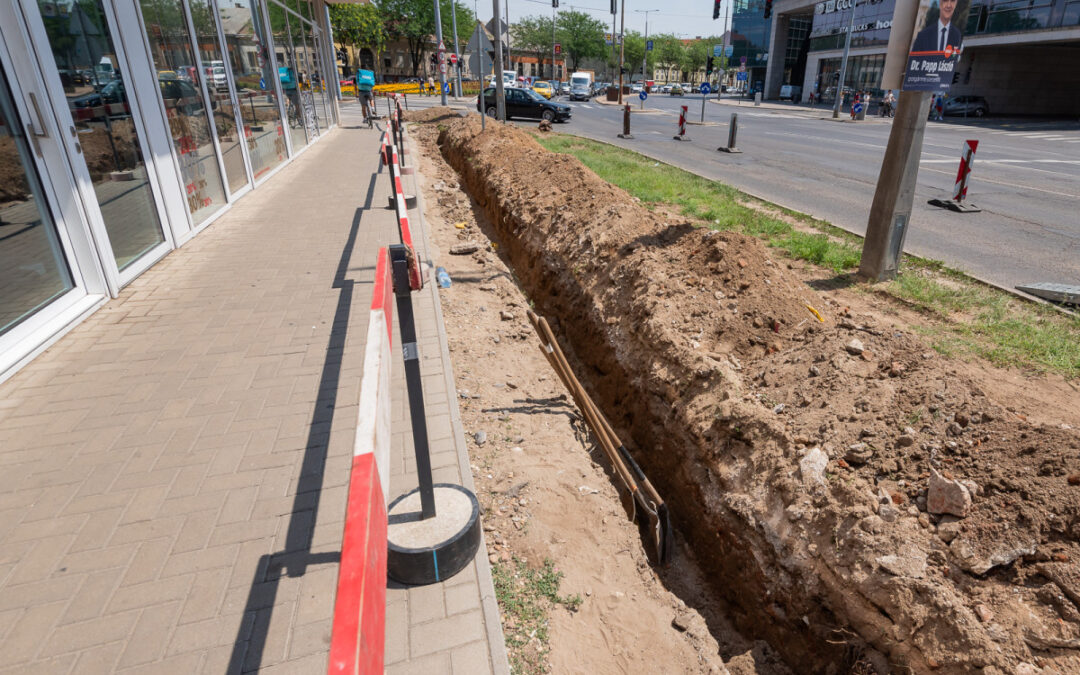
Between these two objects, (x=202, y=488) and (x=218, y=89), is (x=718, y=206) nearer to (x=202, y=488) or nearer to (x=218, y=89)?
(x=218, y=89)

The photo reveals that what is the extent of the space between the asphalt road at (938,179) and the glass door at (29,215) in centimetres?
1003

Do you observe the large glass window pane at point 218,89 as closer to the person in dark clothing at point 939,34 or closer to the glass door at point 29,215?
the glass door at point 29,215

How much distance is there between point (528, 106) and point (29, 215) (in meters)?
23.7

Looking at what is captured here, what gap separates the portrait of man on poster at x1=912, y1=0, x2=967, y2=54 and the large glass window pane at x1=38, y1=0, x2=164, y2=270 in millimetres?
8587

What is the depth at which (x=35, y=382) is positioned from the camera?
4.43 metres

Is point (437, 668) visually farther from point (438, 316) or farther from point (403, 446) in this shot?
point (438, 316)

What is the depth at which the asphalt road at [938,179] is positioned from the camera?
8.16m

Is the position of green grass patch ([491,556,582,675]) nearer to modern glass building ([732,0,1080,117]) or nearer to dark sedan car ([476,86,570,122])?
dark sedan car ([476,86,570,122])

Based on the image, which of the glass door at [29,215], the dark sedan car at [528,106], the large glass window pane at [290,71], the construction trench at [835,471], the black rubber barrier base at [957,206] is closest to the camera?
the construction trench at [835,471]

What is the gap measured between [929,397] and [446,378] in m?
3.36

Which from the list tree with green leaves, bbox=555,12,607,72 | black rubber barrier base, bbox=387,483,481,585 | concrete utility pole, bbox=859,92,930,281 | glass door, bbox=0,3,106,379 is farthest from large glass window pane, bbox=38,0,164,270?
tree with green leaves, bbox=555,12,607,72

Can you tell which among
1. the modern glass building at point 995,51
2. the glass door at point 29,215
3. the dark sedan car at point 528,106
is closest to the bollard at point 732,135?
the dark sedan car at point 528,106

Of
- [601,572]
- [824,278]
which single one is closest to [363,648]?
[601,572]

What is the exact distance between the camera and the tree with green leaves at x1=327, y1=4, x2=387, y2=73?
52513mm
